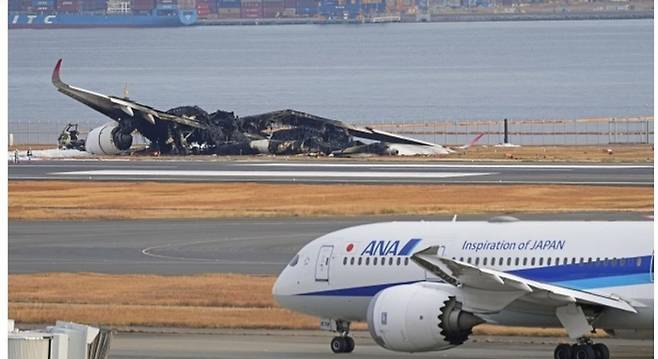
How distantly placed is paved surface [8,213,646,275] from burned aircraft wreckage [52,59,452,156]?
44.4 meters

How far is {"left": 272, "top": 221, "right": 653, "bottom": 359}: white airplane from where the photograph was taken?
102 ft

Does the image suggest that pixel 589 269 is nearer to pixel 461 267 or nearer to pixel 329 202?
pixel 461 267

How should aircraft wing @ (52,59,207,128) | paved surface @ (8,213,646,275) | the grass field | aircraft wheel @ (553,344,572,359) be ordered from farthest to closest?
aircraft wing @ (52,59,207,128)
paved surface @ (8,213,646,275)
the grass field
aircraft wheel @ (553,344,572,359)

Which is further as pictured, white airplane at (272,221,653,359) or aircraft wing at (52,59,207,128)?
aircraft wing at (52,59,207,128)

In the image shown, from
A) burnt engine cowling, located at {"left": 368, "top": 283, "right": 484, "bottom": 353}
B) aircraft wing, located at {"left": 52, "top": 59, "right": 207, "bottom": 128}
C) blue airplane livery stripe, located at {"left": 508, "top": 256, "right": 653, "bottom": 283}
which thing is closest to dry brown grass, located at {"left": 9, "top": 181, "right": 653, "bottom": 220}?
aircraft wing, located at {"left": 52, "top": 59, "right": 207, "bottom": 128}

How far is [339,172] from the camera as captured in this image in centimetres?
9450

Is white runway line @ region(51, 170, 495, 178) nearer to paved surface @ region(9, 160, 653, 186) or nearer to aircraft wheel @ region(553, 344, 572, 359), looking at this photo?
paved surface @ region(9, 160, 653, 186)

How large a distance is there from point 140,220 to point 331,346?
3506 centimetres

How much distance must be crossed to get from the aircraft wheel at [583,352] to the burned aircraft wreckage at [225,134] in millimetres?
80170

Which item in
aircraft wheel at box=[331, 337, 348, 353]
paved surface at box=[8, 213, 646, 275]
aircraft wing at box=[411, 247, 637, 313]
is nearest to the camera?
aircraft wing at box=[411, 247, 637, 313]

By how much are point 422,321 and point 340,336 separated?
485 centimetres

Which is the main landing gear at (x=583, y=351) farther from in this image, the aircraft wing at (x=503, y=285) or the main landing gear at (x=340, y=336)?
the main landing gear at (x=340, y=336)

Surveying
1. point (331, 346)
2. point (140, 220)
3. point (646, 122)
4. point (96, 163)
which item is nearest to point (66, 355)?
point (331, 346)

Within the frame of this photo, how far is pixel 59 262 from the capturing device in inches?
2243
